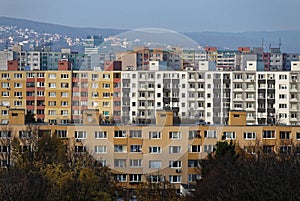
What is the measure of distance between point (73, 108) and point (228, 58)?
22789 millimetres

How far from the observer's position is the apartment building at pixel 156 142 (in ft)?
39.7

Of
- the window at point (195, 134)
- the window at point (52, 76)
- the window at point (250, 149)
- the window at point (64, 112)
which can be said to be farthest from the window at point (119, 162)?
the window at point (52, 76)

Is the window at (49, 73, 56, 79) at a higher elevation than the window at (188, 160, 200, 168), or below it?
higher

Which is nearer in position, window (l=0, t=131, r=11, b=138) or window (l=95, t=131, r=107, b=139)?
window (l=0, t=131, r=11, b=138)

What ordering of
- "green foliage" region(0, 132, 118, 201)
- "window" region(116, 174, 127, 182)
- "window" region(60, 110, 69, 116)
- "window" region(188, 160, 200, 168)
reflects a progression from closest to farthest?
1. "green foliage" region(0, 132, 118, 201)
2. "window" region(116, 174, 127, 182)
3. "window" region(188, 160, 200, 168)
4. "window" region(60, 110, 69, 116)

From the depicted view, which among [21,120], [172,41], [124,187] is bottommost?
[124,187]

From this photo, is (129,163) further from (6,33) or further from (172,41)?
(6,33)

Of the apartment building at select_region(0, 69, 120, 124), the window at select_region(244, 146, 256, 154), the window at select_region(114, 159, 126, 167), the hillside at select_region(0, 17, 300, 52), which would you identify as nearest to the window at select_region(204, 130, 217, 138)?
the window at select_region(244, 146, 256, 154)

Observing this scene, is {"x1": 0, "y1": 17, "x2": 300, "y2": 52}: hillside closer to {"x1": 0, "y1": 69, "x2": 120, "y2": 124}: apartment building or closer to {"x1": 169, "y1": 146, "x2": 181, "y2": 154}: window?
{"x1": 0, "y1": 69, "x2": 120, "y2": 124}: apartment building

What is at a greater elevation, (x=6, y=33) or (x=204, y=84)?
(x=6, y=33)

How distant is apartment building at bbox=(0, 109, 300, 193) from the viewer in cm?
1209

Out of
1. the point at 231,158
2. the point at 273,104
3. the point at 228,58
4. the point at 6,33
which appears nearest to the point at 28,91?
the point at 273,104

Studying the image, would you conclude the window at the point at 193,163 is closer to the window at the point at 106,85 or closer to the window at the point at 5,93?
the window at the point at 106,85

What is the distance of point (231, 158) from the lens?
31.5ft
